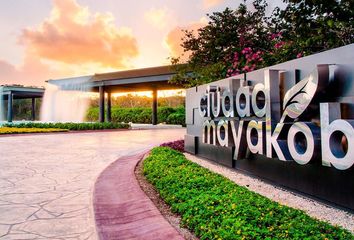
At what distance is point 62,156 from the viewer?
33.3 ft

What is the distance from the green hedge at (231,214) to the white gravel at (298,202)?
56cm

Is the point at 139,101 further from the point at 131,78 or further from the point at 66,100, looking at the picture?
the point at 131,78

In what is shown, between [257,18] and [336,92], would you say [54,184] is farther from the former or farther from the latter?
[257,18]

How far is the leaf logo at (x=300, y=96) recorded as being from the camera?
175 inches

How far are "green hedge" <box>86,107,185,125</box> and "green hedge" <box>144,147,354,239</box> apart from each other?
2625 cm

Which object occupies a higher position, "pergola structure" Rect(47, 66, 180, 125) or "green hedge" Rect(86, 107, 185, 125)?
"pergola structure" Rect(47, 66, 180, 125)

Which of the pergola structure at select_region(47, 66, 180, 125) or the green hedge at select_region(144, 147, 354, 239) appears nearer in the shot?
the green hedge at select_region(144, 147, 354, 239)

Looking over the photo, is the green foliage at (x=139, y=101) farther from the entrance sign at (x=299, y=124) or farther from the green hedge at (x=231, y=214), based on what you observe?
the green hedge at (x=231, y=214)

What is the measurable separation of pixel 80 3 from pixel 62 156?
9.09 meters

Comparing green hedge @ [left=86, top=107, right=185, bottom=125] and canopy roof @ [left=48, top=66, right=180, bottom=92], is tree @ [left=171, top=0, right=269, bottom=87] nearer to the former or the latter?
canopy roof @ [left=48, top=66, right=180, bottom=92]

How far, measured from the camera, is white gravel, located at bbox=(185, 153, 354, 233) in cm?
411

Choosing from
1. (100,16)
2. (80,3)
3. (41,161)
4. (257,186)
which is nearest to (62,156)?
(41,161)

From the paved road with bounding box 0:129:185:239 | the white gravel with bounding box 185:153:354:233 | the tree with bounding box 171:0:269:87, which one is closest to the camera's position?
the paved road with bounding box 0:129:185:239

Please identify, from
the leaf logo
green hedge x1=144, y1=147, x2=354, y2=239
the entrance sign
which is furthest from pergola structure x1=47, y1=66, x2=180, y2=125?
green hedge x1=144, y1=147, x2=354, y2=239
